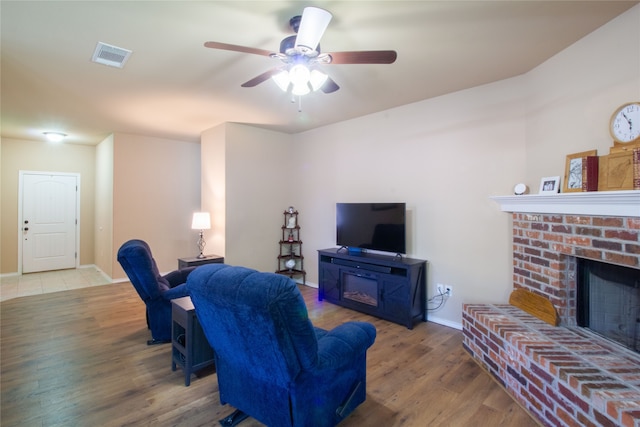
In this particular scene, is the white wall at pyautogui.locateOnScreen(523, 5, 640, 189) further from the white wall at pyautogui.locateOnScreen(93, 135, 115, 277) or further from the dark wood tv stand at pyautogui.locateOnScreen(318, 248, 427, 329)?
the white wall at pyautogui.locateOnScreen(93, 135, 115, 277)

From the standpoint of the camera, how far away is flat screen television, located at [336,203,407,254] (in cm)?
360

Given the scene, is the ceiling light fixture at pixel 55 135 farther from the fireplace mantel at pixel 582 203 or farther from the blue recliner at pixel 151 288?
the fireplace mantel at pixel 582 203

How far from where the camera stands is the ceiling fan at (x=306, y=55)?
1756 millimetres

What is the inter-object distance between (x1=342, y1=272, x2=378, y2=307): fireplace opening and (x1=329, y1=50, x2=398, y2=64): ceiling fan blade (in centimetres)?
246

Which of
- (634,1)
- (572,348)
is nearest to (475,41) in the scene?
(634,1)

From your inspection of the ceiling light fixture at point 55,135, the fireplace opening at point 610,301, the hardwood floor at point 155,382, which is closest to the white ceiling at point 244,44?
the ceiling light fixture at point 55,135

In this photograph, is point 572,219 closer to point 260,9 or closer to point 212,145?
point 260,9

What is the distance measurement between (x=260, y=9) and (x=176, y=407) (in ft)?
8.85

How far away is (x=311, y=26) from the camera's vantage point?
1.75 m

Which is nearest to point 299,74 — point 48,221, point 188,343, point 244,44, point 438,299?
point 244,44

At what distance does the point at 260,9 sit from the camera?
6.40 ft

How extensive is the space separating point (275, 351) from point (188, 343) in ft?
3.98

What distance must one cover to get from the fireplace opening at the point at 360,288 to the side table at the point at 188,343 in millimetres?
1978

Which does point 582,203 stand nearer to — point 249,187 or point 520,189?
point 520,189
